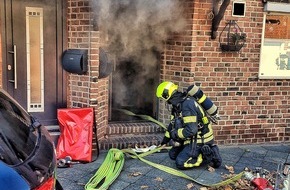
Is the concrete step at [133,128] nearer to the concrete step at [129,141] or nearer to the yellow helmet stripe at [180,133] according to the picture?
the concrete step at [129,141]

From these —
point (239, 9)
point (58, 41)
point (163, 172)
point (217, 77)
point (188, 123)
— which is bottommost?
point (163, 172)

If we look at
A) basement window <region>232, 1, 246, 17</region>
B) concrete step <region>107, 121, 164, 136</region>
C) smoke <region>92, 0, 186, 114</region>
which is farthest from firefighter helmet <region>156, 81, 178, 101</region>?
basement window <region>232, 1, 246, 17</region>

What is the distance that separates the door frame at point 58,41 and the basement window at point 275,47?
343 cm

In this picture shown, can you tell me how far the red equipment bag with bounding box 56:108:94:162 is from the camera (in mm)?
5289

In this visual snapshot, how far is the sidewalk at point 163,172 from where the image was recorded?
461cm

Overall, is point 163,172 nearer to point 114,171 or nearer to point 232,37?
point 114,171

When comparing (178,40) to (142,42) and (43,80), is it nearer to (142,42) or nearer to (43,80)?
(142,42)

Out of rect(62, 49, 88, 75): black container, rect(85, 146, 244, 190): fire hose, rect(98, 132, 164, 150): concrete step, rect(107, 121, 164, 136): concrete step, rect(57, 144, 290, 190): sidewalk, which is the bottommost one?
rect(57, 144, 290, 190): sidewalk

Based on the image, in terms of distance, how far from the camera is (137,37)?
6.33 meters

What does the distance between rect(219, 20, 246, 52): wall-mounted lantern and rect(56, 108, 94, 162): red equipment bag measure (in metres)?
2.60

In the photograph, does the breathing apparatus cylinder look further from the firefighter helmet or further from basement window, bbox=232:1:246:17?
basement window, bbox=232:1:246:17

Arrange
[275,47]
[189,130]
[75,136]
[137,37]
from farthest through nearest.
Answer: [275,47]
[137,37]
[75,136]
[189,130]

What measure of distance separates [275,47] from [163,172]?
3203 mm

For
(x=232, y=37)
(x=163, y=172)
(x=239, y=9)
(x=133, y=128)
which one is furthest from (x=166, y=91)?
(x=239, y=9)
